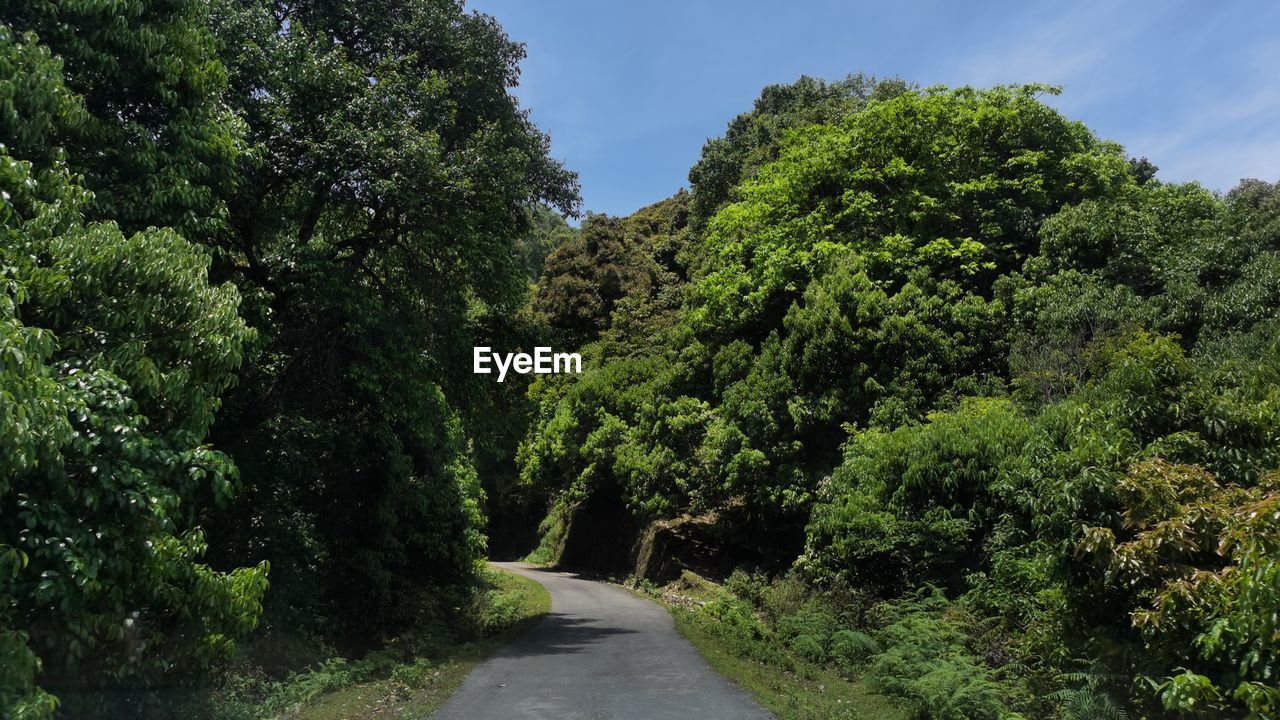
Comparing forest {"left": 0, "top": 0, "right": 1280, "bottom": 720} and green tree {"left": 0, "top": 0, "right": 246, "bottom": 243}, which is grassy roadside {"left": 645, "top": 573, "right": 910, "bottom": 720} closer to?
forest {"left": 0, "top": 0, "right": 1280, "bottom": 720}

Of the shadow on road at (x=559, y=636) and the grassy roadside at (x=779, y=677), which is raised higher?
the grassy roadside at (x=779, y=677)

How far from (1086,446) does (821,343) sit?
12.9 m

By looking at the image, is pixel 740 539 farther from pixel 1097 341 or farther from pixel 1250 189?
pixel 1250 189

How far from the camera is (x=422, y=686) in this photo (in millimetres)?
11695

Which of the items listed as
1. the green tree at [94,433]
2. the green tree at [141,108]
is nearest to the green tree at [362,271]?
the green tree at [141,108]

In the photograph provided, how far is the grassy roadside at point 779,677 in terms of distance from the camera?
34.3 feet

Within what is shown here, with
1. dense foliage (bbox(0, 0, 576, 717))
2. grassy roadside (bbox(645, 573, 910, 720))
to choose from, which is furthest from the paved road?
dense foliage (bbox(0, 0, 576, 717))

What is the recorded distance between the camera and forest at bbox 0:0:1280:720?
6230 mm

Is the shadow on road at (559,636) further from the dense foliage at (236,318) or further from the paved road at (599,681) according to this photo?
the dense foliage at (236,318)

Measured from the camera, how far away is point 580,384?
116ft

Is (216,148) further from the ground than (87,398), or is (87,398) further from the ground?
(216,148)

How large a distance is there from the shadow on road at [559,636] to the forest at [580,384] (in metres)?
2.62

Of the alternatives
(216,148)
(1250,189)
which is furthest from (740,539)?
(1250,189)

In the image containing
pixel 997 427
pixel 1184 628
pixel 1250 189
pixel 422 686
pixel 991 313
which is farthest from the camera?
pixel 1250 189
